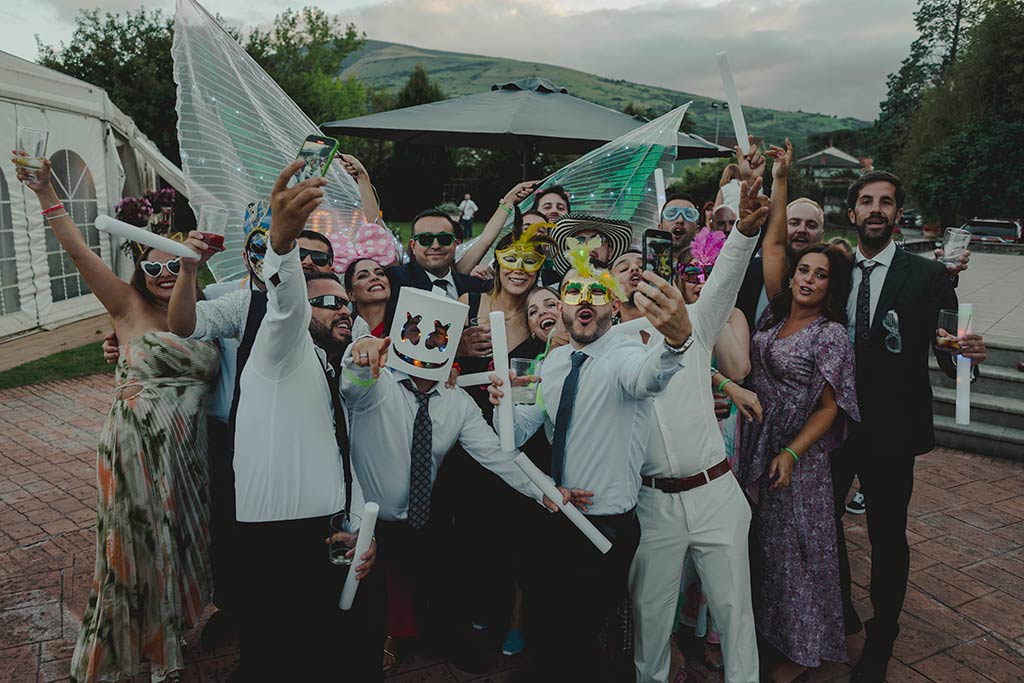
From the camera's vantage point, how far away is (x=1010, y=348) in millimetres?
7172

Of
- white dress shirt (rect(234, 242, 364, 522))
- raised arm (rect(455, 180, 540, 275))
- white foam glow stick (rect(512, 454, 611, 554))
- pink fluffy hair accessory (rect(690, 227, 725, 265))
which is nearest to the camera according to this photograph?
white dress shirt (rect(234, 242, 364, 522))

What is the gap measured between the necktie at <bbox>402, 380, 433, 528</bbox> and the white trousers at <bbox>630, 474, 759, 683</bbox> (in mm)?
973

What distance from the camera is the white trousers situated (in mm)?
2857

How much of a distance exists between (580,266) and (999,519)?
450 centimetres

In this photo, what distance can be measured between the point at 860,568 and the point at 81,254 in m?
4.87

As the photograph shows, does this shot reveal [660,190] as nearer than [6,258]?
Yes

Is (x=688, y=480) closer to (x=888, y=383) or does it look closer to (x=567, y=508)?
(x=567, y=508)

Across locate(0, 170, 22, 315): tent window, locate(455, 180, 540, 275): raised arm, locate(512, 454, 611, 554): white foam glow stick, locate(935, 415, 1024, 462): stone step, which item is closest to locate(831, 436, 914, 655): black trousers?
locate(512, 454, 611, 554): white foam glow stick

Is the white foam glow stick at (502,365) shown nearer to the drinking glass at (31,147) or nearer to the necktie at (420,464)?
the necktie at (420,464)

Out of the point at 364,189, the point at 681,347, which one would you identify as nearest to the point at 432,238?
the point at 364,189

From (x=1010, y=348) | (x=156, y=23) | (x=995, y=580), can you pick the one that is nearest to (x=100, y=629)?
(x=995, y=580)

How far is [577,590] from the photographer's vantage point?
2.88 meters

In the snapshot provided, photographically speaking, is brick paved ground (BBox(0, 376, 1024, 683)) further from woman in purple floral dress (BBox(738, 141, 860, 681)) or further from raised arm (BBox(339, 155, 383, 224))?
raised arm (BBox(339, 155, 383, 224))

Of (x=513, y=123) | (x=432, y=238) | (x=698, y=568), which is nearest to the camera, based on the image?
(x=698, y=568)
